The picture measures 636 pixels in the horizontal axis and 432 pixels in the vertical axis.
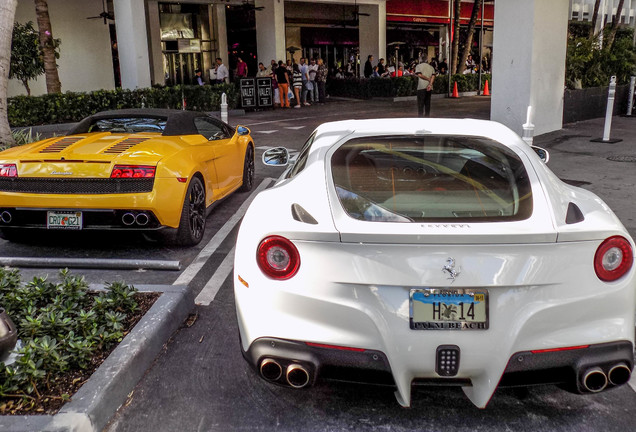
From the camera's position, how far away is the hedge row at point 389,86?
94.8ft

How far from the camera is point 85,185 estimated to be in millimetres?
5594

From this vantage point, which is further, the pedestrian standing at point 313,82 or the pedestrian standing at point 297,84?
the pedestrian standing at point 313,82

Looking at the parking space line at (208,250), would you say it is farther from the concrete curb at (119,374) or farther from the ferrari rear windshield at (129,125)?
the ferrari rear windshield at (129,125)

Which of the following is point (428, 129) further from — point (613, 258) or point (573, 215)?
point (613, 258)

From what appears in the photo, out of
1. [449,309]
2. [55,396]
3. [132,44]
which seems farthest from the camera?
[132,44]

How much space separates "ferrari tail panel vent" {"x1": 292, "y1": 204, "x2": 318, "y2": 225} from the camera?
9.76 ft

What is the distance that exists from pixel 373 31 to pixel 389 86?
7.95 m

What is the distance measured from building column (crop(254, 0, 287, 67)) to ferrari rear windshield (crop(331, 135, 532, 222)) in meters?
26.3

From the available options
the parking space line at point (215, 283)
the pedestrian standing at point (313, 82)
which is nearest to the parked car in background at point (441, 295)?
the parking space line at point (215, 283)

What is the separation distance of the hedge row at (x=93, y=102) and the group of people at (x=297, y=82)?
3.85m

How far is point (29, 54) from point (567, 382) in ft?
65.2

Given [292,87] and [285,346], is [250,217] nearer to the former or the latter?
[285,346]

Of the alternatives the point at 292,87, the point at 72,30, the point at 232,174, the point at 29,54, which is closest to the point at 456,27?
the point at 292,87

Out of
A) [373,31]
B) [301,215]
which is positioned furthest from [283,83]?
[301,215]
